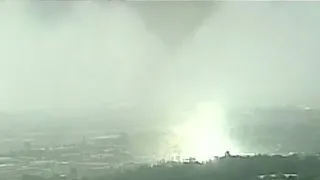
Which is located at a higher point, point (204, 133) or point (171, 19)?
point (171, 19)

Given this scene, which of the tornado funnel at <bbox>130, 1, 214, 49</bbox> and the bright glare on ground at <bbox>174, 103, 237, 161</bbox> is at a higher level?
the tornado funnel at <bbox>130, 1, 214, 49</bbox>

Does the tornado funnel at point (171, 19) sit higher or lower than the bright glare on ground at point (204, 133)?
higher

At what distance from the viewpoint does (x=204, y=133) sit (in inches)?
54.8

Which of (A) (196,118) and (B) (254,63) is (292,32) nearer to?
(B) (254,63)

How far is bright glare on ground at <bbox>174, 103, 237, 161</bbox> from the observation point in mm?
1375

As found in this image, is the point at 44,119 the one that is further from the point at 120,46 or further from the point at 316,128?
the point at 316,128

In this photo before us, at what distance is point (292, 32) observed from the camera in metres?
1.41

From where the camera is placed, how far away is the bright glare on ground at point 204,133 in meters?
1.38

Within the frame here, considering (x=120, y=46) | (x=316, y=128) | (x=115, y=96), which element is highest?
(x=120, y=46)

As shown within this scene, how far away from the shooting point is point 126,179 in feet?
4.42

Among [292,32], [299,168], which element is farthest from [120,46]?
[299,168]

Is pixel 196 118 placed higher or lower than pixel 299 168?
higher

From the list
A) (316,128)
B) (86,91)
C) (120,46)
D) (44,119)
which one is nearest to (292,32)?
(316,128)

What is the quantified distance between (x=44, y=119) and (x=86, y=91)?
Result: 0.13m
